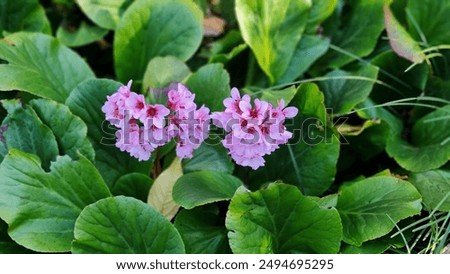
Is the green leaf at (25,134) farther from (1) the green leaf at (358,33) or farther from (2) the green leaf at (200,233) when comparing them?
(1) the green leaf at (358,33)

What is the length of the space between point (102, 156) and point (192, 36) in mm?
405

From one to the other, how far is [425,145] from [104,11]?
927mm

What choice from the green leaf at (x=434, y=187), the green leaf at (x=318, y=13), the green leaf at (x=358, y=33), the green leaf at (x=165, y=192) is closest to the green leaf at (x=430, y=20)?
the green leaf at (x=358, y=33)

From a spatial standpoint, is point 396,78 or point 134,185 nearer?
point 134,185

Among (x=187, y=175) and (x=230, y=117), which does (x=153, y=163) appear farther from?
(x=230, y=117)

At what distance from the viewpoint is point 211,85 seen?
1.49 meters

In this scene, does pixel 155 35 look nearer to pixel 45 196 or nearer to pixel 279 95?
pixel 279 95

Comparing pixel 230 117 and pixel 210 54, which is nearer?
pixel 230 117

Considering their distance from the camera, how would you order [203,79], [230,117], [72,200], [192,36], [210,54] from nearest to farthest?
[230,117] → [72,200] → [203,79] → [192,36] → [210,54]

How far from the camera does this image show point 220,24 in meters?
1.90

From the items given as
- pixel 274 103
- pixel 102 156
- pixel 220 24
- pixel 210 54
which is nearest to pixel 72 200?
pixel 102 156

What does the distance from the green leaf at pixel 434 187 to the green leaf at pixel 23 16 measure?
1.05m
